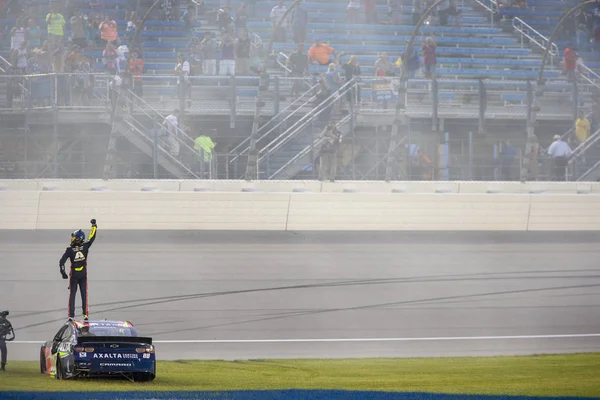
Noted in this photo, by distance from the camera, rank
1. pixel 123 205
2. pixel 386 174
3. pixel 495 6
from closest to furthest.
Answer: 1. pixel 123 205
2. pixel 386 174
3. pixel 495 6

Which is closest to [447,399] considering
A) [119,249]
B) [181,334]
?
[181,334]

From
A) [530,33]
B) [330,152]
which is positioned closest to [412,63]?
[530,33]

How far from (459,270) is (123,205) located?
22.4 feet

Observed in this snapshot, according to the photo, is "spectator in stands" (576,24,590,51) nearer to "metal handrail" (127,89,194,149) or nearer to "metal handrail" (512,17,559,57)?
"metal handrail" (512,17,559,57)

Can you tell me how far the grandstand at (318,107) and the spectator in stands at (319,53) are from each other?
0.46 m

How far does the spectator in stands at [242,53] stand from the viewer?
27.6 metres

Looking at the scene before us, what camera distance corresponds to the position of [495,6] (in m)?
31.7

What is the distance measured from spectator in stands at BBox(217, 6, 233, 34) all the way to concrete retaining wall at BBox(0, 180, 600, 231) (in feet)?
17.0

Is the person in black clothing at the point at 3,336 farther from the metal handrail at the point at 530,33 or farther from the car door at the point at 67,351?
the metal handrail at the point at 530,33

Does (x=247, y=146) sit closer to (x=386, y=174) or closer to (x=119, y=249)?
(x=386, y=174)

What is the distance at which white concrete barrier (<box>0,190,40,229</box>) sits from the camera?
71.6 ft

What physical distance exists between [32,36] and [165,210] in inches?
232

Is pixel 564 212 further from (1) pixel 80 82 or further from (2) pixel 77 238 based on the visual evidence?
(2) pixel 77 238

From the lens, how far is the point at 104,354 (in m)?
10.0
